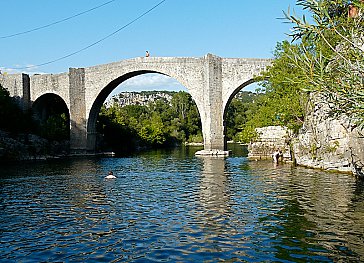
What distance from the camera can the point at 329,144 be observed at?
1764 cm

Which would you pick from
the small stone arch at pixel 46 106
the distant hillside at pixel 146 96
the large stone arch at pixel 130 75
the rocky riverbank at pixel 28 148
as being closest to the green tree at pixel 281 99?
the large stone arch at pixel 130 75

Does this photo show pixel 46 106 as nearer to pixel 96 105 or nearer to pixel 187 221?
pixel 96 105

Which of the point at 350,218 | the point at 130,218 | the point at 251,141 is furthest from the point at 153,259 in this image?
the point at 251,141

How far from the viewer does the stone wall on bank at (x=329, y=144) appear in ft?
50.3

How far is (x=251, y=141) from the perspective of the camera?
91.4ft

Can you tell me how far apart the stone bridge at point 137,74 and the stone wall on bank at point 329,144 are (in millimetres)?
10505

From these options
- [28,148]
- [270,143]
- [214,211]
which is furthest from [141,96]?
[214,211]

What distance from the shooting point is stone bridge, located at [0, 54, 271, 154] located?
103 ft

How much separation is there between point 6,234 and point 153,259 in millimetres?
3417

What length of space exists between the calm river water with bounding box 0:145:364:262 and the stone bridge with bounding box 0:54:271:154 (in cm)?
1633

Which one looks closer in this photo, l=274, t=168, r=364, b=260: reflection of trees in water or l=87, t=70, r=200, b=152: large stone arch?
l=274, t=168, r=364, b=260: reflection of trees in water

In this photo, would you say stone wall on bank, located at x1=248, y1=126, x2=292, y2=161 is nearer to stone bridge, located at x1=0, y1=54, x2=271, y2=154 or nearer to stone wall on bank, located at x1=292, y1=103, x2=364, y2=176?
stone wall on bank, located at x1=292, y1=103, x2=364, y2=176

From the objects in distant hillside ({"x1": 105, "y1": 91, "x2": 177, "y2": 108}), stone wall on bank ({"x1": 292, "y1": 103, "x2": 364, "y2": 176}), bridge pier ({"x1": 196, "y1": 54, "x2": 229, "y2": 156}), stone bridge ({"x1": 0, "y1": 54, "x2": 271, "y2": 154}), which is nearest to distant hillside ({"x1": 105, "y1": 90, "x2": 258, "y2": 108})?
distant hillside ({"x1": 105, "y1": 91, "x2": 177, "y2": 108})

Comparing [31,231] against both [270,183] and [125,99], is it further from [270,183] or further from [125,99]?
[125,99]
